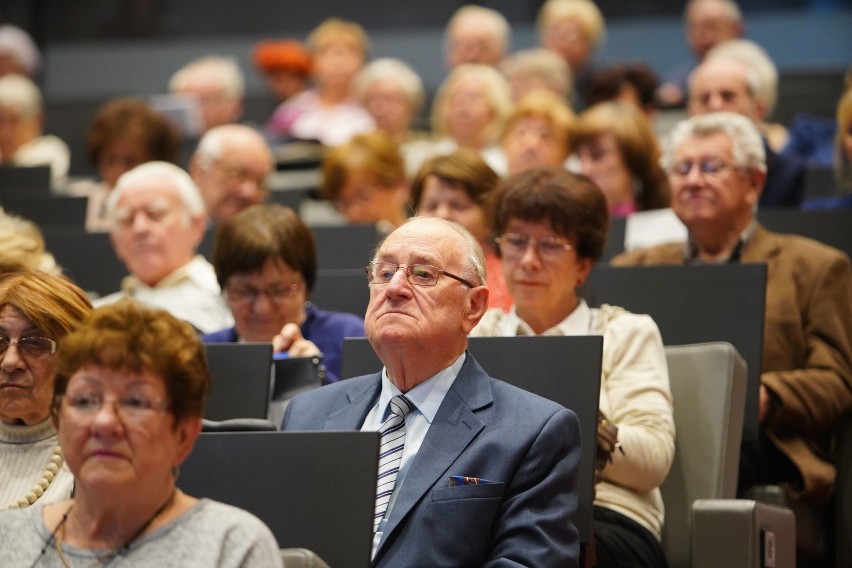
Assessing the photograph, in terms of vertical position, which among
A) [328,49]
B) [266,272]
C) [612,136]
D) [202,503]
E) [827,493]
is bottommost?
[827,493]

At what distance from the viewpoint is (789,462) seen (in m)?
3.57

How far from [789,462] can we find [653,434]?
71 centimetres

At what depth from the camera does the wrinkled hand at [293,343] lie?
138 inches

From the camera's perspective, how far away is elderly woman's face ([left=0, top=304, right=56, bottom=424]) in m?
2.62

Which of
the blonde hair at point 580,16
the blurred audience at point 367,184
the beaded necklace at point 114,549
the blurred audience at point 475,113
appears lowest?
the beaded necklace at point 114,549

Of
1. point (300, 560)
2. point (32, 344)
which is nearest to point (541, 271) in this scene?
point (32, 344)

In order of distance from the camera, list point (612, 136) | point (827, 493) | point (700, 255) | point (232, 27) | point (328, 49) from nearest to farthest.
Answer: point (827, 493) < point (700, 255) < point (612, 136) < point (328, 49) < point (232, 27)

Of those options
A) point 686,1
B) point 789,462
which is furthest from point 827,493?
point 686,1

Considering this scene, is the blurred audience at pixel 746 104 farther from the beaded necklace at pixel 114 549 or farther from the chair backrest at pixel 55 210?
the beaded necklace at pixel 114 549

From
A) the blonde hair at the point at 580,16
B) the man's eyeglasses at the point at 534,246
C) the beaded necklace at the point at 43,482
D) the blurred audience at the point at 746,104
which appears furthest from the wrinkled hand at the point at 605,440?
the blonde hair at the point at 580,16

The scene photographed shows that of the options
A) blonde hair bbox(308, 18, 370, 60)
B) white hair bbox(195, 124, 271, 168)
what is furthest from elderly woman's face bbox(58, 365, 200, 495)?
blonde hair bbox(308, 18, 370, 60)

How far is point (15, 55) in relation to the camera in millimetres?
8914

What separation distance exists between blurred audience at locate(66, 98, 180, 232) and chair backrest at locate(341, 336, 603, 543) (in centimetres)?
329

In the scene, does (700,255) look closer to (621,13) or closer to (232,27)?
(621,13)
